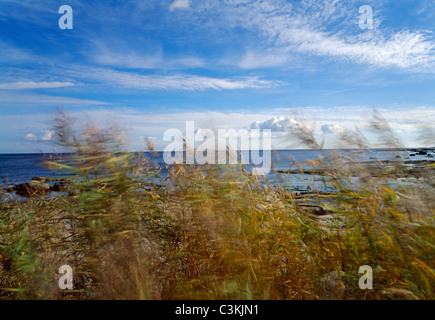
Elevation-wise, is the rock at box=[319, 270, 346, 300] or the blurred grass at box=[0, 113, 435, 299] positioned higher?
the blurred grass at box=[0, 113, 435, 299]

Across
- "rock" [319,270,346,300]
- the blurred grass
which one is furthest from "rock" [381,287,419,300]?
"rock" [319,270,346,300]

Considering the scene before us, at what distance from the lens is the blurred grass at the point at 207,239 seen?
202cm

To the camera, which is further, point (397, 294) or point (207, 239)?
point (207, 239)

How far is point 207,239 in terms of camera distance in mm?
2332

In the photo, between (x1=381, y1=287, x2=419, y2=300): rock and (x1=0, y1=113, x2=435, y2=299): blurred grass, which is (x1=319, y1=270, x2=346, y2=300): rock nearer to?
(x1=0, y1=113, x2=435, y2=299): blurred grass

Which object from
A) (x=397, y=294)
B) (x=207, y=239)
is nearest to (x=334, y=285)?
(x=397, y=294)

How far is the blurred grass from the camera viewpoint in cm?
202

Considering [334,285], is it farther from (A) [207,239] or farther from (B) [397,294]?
(A) [207,239]

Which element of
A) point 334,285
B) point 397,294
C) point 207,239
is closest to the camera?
point 397,294

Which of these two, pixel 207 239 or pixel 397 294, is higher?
pixel 207 239

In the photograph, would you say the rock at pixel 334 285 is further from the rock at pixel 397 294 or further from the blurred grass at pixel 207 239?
the rock at pixel 397 294

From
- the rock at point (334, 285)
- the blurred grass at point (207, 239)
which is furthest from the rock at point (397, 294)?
the rock at point (334, 285)

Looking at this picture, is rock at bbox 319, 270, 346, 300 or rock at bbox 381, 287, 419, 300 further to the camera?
rock at bbox 319, 270, 346, 300
